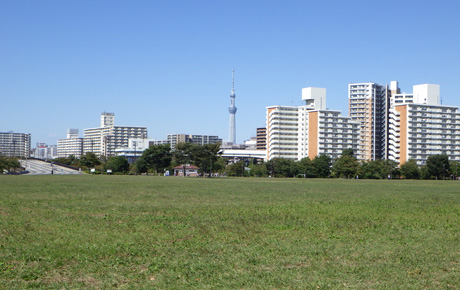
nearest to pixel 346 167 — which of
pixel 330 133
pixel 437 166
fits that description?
pixel 437 166

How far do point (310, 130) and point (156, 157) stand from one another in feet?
196

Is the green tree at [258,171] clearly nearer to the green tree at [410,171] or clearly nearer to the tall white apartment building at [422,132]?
the green tree at [410,171]

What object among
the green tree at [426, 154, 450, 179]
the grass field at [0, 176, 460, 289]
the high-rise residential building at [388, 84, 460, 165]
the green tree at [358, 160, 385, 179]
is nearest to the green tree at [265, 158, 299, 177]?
the green tree at [358, 160, 385, 179]

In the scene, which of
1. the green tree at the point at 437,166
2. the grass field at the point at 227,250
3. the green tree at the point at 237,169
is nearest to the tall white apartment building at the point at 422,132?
the green tree at the point at 437,166

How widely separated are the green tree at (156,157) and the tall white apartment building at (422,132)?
76.8m

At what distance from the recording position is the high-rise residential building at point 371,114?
186625mm

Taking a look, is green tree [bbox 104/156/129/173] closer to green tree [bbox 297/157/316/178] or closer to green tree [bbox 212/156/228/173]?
green tree [bbox 212/156/228/173]

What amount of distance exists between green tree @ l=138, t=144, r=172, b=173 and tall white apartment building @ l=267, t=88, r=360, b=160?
51.0 meters

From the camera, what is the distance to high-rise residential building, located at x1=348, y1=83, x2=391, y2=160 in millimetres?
186625

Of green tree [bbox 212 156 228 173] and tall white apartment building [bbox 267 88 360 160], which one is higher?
tall white apartment building [bbox 267 88 360 160]

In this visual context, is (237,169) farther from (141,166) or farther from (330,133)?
(330,133)

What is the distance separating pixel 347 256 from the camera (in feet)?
43.7

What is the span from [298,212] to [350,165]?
10547 centimetres

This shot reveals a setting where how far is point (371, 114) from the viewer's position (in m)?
190
